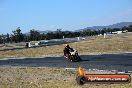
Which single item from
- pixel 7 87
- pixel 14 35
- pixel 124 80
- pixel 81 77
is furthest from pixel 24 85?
pixel 14 35

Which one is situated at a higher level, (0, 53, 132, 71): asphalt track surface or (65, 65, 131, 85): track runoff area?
(65, 65, 131, 85): track runoff area

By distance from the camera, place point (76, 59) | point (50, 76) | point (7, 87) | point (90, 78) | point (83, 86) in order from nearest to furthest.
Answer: point (90, 78) < point (83, 86) < point (7, 87) < point (50, 76) < point (76, 59)

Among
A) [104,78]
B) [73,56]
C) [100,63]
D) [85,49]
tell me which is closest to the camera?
[104,78]

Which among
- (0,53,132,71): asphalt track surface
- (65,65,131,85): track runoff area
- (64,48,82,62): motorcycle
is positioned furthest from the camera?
(64,48,82,62): motorcycle

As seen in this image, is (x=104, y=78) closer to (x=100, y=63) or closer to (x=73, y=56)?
(x=100, y=63)

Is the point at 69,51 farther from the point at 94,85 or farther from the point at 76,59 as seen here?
the point at 94,85

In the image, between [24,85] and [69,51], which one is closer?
[24,85]

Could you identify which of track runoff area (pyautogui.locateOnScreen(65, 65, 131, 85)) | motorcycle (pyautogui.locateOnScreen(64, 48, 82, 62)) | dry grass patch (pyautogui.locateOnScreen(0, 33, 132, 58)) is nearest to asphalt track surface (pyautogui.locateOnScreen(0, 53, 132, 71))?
motorcycle (pyautogui.locateOnScreen(64, 48, 82, 62))

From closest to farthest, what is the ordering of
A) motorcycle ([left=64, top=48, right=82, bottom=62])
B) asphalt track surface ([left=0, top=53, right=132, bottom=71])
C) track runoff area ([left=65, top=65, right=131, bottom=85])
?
track runoff area ([left=65, top=65, right=131, bottom=85]), asphalt track surface ([left=0, top=53, right=132, bottom=71]), motorcycle ([left=64, top=48, right=82, bottom=62])

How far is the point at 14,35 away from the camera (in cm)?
13262

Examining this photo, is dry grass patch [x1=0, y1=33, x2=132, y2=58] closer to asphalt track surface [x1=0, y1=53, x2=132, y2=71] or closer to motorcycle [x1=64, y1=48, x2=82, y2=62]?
asphalt track surface [x1=0, y1=53, x2=132, y2=71]

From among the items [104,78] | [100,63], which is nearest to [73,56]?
[100,63]

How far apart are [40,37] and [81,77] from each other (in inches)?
4735

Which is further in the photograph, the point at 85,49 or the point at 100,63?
the point at 85,49
